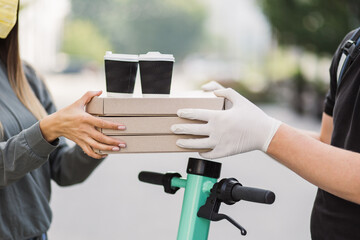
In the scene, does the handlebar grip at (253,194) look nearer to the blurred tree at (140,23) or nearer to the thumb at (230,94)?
the thumb at (230,94)

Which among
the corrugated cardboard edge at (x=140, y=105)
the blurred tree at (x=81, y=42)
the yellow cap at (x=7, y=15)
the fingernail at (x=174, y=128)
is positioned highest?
the yellow cap at (x=7, y=15)

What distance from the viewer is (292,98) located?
1780 cm

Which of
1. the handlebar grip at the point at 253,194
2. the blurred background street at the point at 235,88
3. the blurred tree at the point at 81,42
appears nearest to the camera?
the handlebar grip at the point at 253,194

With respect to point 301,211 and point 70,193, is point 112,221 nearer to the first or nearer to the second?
point 70,193

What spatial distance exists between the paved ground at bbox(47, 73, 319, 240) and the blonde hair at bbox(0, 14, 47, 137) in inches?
132

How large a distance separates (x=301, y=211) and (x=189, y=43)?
4917 cm

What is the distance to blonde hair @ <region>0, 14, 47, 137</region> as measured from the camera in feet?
8.14

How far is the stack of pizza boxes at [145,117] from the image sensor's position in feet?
5.84

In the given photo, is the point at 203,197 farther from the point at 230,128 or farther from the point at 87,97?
the point at 87,97

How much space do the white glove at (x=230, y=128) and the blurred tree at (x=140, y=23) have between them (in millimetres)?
43812

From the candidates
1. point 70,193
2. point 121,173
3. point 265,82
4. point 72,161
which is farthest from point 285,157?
point 265,82

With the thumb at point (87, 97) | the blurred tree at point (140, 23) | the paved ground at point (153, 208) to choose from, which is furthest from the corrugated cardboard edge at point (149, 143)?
the blurred tree at point (140, 23)

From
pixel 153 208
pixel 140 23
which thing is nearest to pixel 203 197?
pixel 153 208

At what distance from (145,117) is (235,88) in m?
18.7
